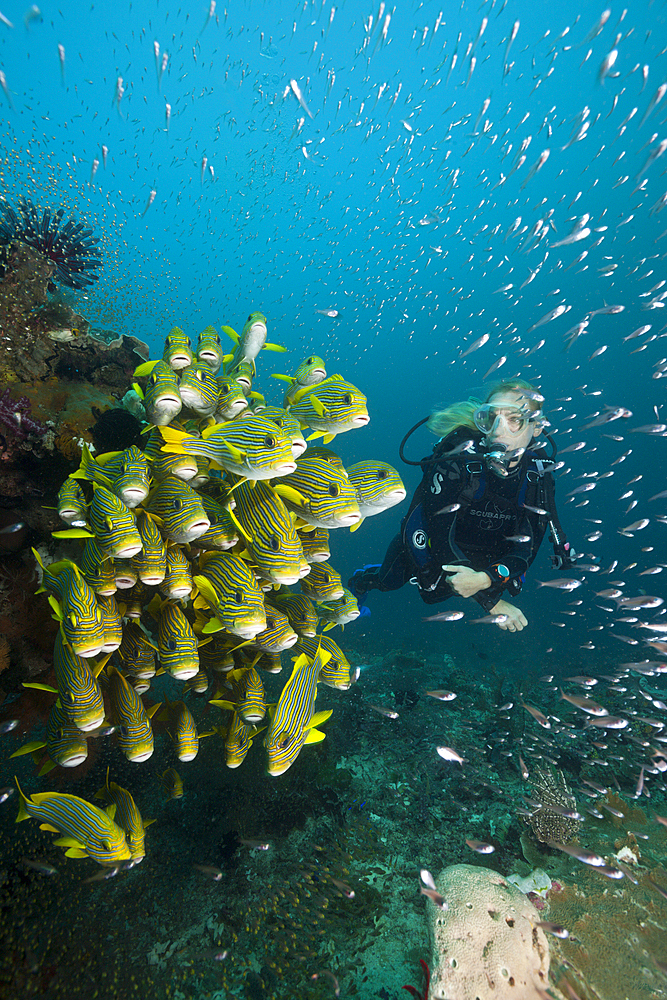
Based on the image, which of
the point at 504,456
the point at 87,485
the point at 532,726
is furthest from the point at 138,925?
the point at 532,726

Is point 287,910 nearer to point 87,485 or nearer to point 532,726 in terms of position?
point 87,485

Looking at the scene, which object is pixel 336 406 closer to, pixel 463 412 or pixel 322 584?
pixel 322 584

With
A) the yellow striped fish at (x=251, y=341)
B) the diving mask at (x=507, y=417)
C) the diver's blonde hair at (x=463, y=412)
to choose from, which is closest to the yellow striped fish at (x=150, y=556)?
the yellow striped fish at (x=251, y=341)

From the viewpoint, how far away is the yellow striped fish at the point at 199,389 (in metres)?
2.16

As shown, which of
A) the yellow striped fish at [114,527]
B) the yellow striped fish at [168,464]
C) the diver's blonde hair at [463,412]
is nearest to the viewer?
the yellow striped fish at [114,527]

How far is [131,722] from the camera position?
7.57 ft

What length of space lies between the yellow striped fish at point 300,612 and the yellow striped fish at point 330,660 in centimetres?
9

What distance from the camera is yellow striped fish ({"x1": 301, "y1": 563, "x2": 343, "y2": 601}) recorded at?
8.36 feet

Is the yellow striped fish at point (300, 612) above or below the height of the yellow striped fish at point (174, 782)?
above

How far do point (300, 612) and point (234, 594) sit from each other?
70 cm

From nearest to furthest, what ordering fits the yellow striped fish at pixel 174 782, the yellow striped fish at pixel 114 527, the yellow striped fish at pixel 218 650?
1. the yellow striped fish at pixel 114 527
2. the yellow striped fish at pixel 218 650
3. the yellow striped fish at pixel 174 782

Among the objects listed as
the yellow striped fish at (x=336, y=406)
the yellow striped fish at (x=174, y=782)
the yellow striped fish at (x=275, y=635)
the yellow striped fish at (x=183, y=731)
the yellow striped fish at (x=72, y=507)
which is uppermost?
the yellow striped fish at (x=336, y=406)

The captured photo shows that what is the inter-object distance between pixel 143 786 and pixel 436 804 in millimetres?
4183

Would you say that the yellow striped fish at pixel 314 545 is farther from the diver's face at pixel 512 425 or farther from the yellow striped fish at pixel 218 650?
the diver's face at pixel 512 425
